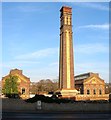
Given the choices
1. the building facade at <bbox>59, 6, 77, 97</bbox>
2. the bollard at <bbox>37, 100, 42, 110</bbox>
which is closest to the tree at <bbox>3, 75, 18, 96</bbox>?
the building facade at <bbox>59, 6, 77, 97</bbox>

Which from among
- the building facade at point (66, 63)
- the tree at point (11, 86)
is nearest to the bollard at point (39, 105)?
the building facade at point (66, 63)

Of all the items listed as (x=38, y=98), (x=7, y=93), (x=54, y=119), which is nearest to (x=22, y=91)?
(x=7, y=93)

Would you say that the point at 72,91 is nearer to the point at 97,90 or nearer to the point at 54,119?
the point at 97,90

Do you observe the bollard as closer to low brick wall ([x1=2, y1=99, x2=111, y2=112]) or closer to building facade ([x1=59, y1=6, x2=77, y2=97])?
low brick wall ([x1=2, y1=99, x2=111, y2=112])

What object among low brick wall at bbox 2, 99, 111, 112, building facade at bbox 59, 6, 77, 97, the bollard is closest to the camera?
the bollard

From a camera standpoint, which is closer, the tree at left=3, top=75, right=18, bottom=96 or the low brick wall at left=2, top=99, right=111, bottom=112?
the low brick wall at left=2, top=99, right=111, bottom=112

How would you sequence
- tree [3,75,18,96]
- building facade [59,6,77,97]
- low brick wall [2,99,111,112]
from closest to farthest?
low brick wall [2,99,111,112]
building facade [59,6,77,97]
tree [3,75,18,96]

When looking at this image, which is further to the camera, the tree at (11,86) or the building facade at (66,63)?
the tree at (11,86)

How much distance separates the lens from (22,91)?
81.2 meters

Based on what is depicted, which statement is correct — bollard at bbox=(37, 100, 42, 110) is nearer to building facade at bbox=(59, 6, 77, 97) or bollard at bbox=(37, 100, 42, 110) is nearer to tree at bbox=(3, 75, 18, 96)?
building facade at bbox=(59, 6, 77, 97)

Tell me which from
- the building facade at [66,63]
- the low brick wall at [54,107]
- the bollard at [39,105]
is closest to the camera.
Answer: the bollard at [39,105]

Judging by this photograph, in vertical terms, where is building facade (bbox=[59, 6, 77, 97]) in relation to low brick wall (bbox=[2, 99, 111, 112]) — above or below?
above

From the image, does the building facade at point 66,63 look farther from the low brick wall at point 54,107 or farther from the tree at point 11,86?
the low brick wall at point 54,107

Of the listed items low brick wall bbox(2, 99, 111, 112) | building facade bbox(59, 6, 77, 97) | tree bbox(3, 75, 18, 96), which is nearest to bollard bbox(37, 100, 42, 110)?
low brick wall bbox(2, 99, 111, 112)
